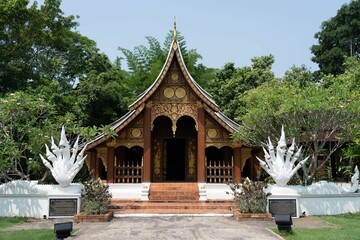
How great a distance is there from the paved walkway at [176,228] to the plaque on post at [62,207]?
37 centimetres

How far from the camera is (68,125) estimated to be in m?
13.5

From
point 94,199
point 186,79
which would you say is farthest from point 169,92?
point 94,199

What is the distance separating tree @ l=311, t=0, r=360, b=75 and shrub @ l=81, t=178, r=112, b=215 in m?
26.0

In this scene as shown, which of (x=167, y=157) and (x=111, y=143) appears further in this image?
(x=167, y=157)

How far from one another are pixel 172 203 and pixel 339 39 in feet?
84.5

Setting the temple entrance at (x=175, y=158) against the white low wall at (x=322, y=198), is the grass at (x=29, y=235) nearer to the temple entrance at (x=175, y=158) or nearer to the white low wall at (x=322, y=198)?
the white low wall at (x=322, y=198)

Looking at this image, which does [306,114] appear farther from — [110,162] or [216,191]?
[110,162]

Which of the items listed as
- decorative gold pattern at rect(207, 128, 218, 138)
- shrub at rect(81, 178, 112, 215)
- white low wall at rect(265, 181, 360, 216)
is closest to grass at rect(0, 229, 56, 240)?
shrub at rect(81, 178, 112, 215)

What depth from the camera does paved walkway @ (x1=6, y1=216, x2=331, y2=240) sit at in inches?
312

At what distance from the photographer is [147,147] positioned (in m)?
14.1

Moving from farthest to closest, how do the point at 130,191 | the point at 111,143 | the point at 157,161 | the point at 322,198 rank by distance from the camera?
the point at 157,161 → the point at 111,143 → the point at 130,191 → the point at 322,198

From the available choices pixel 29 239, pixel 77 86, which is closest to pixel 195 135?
pixel 29 239

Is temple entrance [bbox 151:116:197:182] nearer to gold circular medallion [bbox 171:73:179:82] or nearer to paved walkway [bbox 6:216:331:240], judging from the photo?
gold circular medallion [bbox 171:73:179:82]

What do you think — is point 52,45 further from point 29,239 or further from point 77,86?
point 29,239
